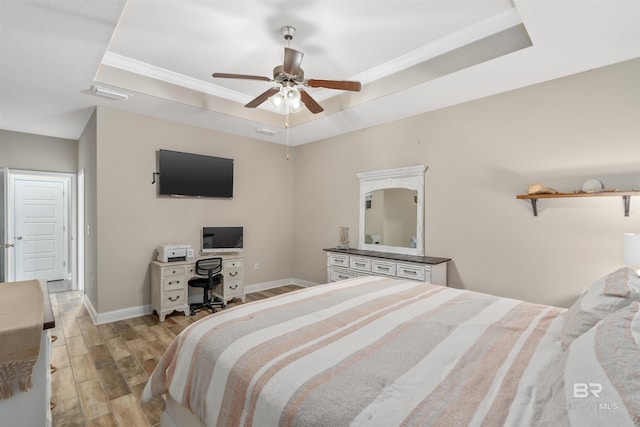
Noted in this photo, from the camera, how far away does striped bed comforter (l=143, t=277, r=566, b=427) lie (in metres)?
0.90

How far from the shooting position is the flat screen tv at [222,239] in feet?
14.8

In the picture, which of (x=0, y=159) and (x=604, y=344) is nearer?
(x=604, y=344)

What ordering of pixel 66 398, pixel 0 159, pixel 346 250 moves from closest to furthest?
pixel 66 398 < pixel 346 250 < pixel 0 159

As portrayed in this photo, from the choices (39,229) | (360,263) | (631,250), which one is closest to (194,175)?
(360,263)

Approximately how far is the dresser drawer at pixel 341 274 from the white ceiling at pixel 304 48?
2.08 metres

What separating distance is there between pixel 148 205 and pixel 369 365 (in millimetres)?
3814

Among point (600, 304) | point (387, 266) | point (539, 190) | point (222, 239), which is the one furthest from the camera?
point (222, 239)

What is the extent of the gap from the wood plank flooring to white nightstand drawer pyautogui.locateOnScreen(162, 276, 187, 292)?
0.38 m

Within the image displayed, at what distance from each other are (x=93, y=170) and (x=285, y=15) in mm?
3085

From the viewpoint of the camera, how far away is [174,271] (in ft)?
12.5

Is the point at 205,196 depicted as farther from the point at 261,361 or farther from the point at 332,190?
the point at 261,361

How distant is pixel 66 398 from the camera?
7.12ft

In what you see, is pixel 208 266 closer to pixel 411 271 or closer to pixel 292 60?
pixel 411 271

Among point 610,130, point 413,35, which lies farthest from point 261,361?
point 610,130
